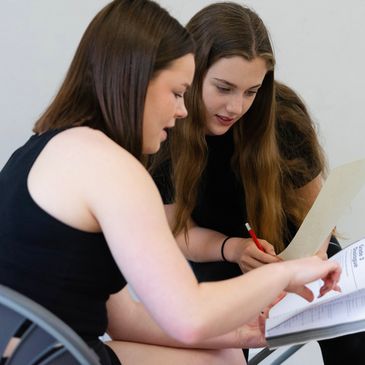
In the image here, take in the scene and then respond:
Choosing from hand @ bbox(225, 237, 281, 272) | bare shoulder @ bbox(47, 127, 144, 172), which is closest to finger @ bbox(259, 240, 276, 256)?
hand @ bbox(225, 237, 281, 272)

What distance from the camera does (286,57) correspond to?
2137 millimetres

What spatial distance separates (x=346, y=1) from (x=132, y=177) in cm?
151

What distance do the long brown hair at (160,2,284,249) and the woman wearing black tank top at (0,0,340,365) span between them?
0.40m

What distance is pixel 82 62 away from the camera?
0.96 m

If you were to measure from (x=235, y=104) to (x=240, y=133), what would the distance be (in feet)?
0.45

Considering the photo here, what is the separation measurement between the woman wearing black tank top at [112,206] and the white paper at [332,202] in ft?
0.45

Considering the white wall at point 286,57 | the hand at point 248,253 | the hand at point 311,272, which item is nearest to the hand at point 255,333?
the hand at point 248,253

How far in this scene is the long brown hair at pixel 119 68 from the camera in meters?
0.91

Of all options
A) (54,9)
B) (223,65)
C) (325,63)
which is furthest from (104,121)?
(325,63)

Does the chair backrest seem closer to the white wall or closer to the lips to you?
the lips

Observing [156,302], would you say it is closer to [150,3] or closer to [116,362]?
[116,362]

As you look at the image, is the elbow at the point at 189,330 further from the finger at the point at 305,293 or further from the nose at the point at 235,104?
the nose at the point at 235,104

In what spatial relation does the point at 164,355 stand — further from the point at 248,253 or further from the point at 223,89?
the point at 223,89

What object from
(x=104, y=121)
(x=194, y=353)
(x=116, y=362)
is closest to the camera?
(x=104, y=121)
